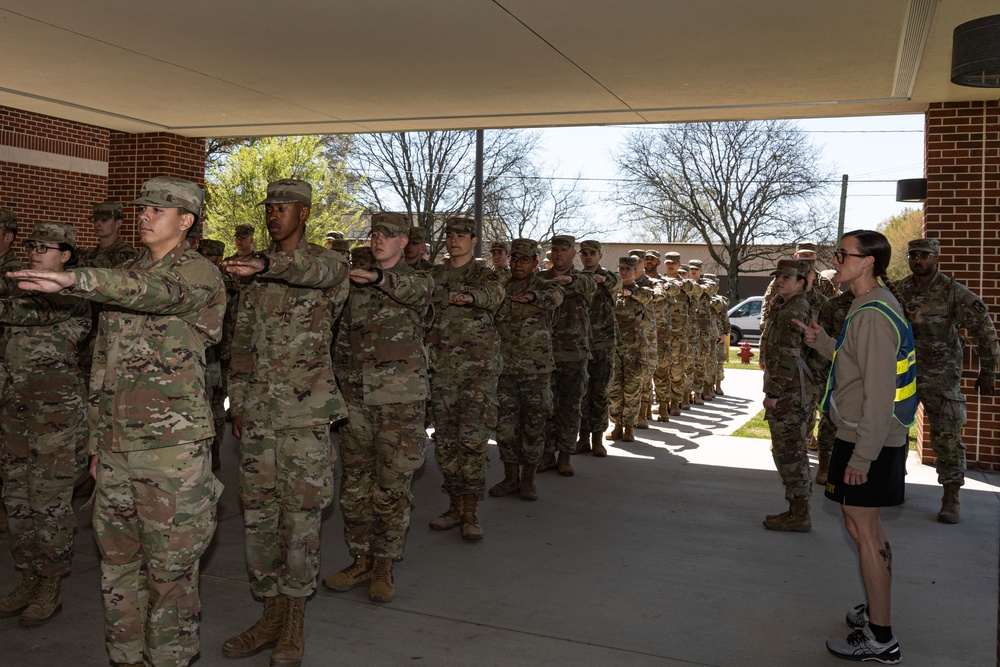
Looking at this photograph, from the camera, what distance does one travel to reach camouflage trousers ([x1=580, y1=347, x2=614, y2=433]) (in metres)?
9.30

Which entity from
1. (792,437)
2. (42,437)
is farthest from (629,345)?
(42,437)

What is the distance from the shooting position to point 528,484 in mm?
7535

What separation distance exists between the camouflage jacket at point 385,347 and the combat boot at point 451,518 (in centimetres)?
179

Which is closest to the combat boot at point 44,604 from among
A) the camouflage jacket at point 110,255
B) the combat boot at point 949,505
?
the camouflage jacket at point 110,255

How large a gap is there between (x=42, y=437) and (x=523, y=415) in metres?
3.92

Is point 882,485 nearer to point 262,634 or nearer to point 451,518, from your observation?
point 262,634

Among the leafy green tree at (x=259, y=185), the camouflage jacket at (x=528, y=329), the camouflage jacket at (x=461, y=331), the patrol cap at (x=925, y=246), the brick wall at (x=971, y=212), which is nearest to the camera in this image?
the camouflage jacket at (x=461, y=331)

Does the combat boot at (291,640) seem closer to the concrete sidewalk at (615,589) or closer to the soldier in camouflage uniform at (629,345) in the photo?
the concrete sidewalk at (615,589)

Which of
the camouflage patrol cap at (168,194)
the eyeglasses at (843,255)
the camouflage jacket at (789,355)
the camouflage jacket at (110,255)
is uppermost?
the camouflage patrol cap at (168,194)

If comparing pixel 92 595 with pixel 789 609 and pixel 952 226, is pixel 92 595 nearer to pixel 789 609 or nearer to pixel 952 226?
pixel 789 609

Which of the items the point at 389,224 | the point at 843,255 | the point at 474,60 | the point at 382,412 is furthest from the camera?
the point at 474,60

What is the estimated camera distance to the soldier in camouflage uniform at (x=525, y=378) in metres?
7.37

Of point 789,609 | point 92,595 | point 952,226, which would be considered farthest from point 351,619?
point 952,226

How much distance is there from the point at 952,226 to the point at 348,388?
22.4ft
